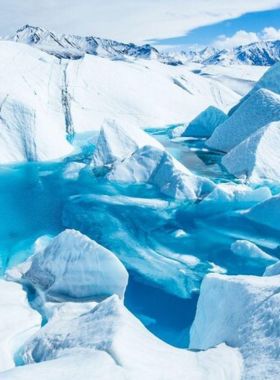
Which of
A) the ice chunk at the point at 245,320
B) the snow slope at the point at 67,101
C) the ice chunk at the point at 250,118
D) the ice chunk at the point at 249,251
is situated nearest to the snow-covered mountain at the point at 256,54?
the snow slope at the point at 67,101

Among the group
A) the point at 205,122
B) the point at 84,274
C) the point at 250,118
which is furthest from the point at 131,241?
the point at 205,122

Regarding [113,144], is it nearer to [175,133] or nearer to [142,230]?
[142,230]

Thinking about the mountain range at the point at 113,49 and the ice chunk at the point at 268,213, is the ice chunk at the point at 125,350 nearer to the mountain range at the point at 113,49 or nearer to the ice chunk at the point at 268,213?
the ice chunk at the point at 268,213

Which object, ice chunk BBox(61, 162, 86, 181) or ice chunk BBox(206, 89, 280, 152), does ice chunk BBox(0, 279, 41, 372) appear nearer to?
ice chunk BBox(61, 162, 86, 181)

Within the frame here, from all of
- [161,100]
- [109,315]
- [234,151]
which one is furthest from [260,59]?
[109,315]

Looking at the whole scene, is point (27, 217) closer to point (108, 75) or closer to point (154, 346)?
point (154, 346)
